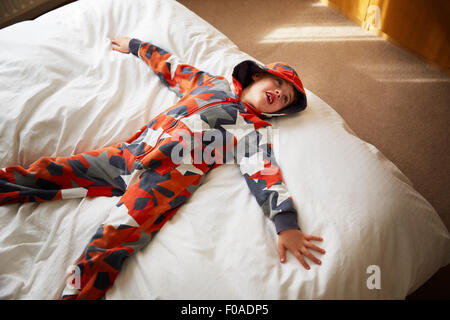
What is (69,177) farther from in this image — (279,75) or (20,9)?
(20,9)

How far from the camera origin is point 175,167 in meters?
1.08

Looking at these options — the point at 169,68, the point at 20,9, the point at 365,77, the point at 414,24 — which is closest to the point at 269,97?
the point at 169,68

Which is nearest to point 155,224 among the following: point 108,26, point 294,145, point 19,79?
point 294,145

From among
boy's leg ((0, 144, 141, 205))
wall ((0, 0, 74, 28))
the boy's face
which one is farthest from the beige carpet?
boy's leg ((0, 144, 141, 205))

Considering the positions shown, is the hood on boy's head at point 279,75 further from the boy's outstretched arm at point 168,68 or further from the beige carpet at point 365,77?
the beige carpet at point 365,77

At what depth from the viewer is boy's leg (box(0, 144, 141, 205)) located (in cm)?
101

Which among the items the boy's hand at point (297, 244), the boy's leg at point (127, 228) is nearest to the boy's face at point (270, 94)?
the boy's leg at point (127, 228)

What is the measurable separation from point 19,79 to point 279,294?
1163 millimetres

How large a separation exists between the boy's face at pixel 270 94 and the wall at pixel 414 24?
1.26 meters

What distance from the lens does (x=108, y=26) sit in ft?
4.93

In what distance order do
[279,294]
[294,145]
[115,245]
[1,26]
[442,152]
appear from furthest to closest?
[1,26] < [442,152] < [294,145] < [115,245] < [279,294]

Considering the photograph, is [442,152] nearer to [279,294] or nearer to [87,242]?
[279,294]

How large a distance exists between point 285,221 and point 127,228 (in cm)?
44
